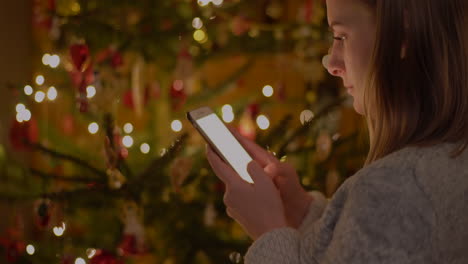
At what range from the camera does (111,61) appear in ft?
6.30

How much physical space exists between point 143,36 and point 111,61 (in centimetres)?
12

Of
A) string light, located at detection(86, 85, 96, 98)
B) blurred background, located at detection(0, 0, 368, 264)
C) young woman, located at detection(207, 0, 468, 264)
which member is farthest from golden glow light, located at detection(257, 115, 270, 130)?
young woman, located at detection(207, 0, 468, 264)

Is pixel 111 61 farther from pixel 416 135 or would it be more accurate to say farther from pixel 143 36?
pixel 416 135

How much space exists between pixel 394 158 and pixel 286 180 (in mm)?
394

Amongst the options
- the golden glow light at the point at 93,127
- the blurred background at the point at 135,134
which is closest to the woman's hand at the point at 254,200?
the blurred background at the point at 135,134

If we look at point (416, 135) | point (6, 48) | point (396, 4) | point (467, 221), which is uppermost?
point (6, 48)

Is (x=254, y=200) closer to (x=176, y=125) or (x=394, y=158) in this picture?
(x=394, y=158)

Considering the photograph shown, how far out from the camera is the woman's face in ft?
3.54

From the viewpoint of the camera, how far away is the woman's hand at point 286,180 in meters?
1.33

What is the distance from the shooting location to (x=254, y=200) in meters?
1.15

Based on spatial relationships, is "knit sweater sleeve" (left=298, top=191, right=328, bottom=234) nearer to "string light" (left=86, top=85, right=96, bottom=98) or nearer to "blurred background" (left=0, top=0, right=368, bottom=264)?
"blurred background" (left=0, top=0, right=368, bottom=264)

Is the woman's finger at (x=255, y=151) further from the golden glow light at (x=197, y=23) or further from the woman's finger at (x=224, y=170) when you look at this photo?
the golden glow light at (x=197, y=23)

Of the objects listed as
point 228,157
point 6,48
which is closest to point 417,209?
point 228,157

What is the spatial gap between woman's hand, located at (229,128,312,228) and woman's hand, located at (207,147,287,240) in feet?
0.48
